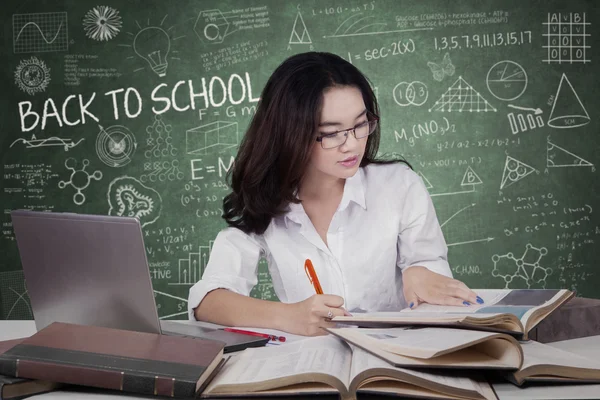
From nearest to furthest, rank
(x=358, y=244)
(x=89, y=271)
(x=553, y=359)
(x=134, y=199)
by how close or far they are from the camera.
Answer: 1. (x=553, y=359)
2. (x=89, y=271)
3. (x=358, y=244)
4. (x=134, y=199)

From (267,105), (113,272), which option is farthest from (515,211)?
(113,272)

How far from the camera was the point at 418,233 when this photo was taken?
72.9 inches

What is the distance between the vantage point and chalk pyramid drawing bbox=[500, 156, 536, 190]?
3609mm

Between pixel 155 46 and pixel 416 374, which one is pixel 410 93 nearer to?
pixel 155 46

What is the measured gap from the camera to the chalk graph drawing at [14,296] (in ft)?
12.3

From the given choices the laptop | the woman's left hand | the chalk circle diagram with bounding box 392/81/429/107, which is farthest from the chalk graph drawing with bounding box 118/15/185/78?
the laptop

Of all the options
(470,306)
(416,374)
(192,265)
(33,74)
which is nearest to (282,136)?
(470,306)

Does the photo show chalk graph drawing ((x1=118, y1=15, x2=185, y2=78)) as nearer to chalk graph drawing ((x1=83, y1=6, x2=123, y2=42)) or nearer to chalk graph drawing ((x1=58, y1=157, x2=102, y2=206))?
chalk graph drawing ((x1=83, y1=6, x2=123, y2=42))

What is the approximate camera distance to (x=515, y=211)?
3.61 m

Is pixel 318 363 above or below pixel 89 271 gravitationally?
below

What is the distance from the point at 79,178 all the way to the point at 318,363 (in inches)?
117

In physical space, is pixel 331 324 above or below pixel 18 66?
below

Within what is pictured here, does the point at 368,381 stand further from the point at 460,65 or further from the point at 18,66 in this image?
the point at 18,66

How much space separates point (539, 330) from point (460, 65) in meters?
2.49
